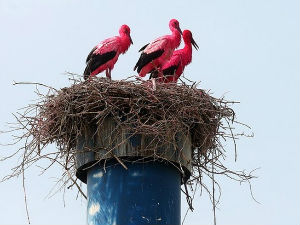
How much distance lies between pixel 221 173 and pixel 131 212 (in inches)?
60.0

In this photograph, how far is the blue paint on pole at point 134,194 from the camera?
7.09 metres

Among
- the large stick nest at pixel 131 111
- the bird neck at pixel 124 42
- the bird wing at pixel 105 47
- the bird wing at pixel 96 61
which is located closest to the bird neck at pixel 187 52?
the bird neck at pixel 124 42

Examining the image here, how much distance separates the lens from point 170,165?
7.53 meters

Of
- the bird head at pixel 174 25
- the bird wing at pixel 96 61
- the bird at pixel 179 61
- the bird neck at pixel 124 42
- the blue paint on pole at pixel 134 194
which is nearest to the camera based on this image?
the blue paint on pole at pixel 134 194

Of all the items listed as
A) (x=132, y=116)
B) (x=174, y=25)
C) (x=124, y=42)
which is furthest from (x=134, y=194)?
(x=174, y=25)

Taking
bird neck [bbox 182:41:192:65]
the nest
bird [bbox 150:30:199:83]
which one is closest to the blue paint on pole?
the nest

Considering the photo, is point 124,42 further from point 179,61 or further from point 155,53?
point 179,61

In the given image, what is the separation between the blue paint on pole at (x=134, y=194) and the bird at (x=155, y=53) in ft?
9.96

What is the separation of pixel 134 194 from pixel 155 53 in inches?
140

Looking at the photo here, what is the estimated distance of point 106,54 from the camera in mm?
10297

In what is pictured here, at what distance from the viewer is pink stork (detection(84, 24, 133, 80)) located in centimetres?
1027

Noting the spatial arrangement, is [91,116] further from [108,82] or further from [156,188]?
[156,188]

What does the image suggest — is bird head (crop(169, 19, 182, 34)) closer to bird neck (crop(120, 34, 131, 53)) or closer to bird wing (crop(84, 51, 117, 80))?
bird neck (crop(120, 34, 131, 53))

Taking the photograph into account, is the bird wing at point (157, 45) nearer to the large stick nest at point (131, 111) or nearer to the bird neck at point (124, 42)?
the bird neck at point (124, 42)
